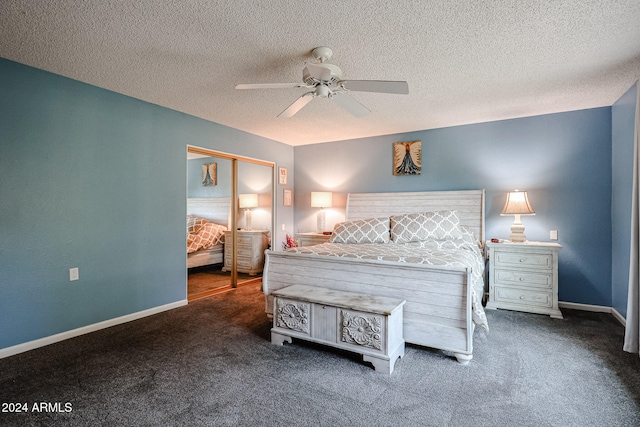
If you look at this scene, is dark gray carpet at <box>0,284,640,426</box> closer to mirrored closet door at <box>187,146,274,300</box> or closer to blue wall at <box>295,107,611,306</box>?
blue wall at <box>295,107,611,306</box>

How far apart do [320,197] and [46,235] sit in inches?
138

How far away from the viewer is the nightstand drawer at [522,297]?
349cm

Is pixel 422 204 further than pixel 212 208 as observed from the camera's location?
Yes

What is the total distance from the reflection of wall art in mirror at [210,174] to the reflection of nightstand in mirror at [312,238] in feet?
5.23

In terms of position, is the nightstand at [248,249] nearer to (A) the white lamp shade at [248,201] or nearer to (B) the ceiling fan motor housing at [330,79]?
(A) the white lamp shade at [248,201]

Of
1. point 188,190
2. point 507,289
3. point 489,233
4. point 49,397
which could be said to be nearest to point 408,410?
point 49,397

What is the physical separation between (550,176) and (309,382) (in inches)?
148

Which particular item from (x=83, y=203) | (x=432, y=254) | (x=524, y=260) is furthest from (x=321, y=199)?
(x=83, y=203)

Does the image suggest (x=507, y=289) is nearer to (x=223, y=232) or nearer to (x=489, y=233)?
(x=489, y=233)

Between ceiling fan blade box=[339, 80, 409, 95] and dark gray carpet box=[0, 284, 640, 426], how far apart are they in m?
2.01

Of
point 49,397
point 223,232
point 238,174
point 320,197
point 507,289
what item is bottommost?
point 49,397

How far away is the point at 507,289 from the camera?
3.66 meters

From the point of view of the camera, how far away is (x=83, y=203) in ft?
9.90

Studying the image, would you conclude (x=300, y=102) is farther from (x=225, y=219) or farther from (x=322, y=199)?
(x=322, y=199)
